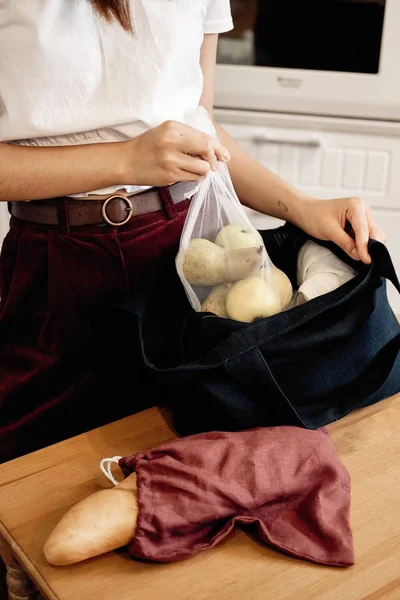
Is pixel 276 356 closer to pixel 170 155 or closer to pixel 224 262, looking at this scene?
pixel 224 262

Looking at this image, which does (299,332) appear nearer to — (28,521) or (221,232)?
(221,232)

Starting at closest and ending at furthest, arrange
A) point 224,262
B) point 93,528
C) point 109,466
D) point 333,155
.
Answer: point 93,528 < point 109,466 < point 224,262 < point 333,155

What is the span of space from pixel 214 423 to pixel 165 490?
13 cm

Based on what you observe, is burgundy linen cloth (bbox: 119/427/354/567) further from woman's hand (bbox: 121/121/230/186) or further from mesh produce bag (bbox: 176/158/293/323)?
woman's hand (bbox: 121/121/230/186)

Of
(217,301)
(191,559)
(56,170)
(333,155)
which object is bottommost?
(333,155)

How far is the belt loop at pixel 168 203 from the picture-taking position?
3.25ft

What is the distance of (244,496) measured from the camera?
2.38 ft

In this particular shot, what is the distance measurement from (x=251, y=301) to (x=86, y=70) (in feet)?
1.12

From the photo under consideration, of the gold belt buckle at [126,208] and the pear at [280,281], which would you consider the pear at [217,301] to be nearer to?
the pear at [280,281]

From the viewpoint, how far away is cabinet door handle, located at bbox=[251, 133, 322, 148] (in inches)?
75.9

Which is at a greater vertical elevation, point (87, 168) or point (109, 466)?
point (87, 168)

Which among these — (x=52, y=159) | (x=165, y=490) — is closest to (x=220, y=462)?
(x=165, y=490)

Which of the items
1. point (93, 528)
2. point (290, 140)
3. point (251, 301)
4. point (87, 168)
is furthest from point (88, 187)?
point (290, 140)

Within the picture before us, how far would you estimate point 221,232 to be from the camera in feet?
3.10
